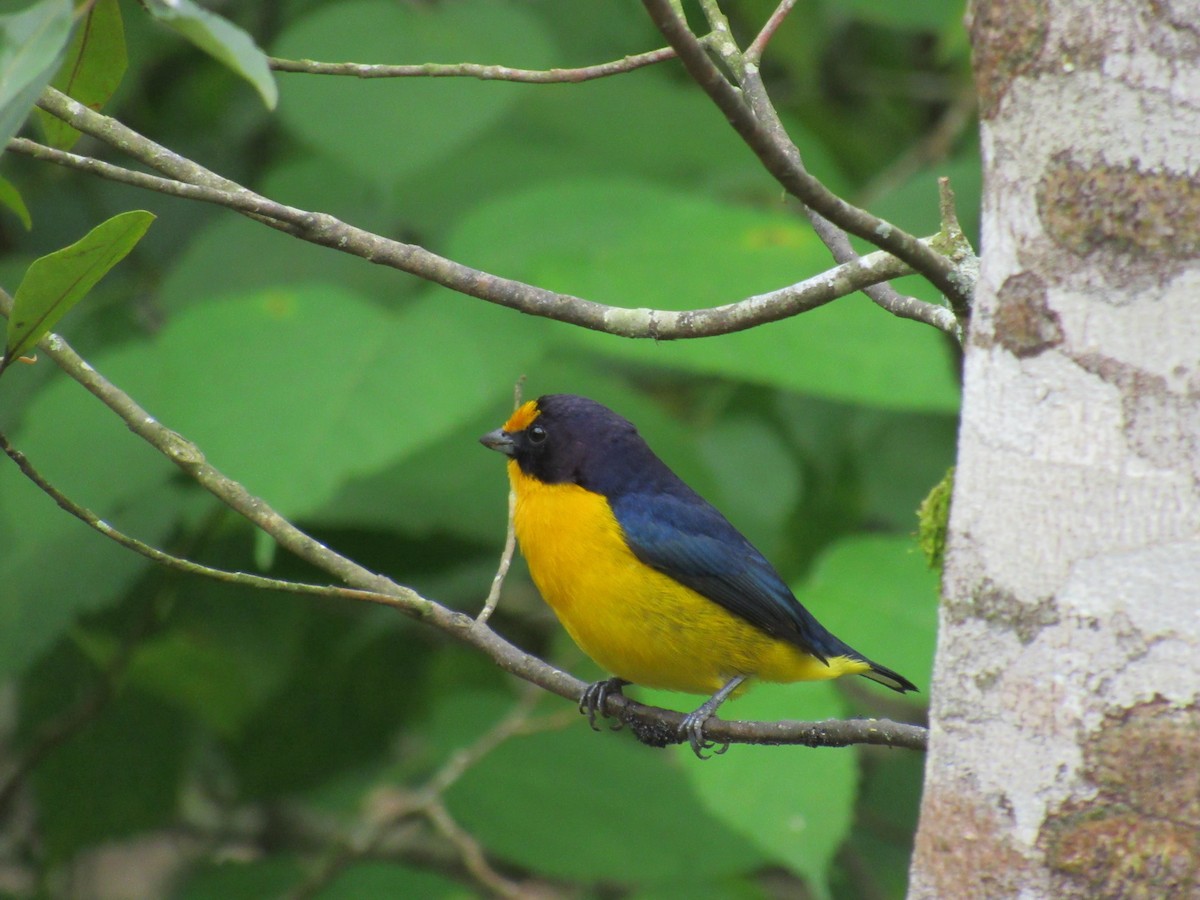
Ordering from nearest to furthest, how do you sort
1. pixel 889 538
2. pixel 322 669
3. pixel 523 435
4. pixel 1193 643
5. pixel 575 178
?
pixel 1193 643, pixel 889 538, pixel 523 435, pixel 575 178, pixel 322 669

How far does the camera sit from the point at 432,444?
4492 mm

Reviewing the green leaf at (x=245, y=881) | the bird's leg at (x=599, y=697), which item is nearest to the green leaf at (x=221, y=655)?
the green leaf at (x=245, y=881)

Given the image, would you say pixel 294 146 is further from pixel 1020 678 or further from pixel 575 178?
pixel 1020 678

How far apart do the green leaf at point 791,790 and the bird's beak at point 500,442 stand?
3.63ft

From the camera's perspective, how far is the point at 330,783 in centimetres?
532

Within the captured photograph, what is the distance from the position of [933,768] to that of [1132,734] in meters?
0.21

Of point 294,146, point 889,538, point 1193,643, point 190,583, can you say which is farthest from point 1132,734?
point 294,146

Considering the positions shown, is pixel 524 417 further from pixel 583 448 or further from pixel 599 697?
pixel 599 697

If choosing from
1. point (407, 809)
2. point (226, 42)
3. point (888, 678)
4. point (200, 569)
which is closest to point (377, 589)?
point (200, 569)

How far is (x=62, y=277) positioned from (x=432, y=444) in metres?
2.62

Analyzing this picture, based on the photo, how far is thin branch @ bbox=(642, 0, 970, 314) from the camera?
4.69 feet

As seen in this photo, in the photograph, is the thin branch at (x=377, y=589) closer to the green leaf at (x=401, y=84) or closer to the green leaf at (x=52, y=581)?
the green leaf at (x=52, y=581)

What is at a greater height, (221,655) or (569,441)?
(569,441)

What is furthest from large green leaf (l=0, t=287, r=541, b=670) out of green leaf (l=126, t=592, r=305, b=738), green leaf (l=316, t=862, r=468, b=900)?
green leaf (l=316, t=862, r=468, b=900)
